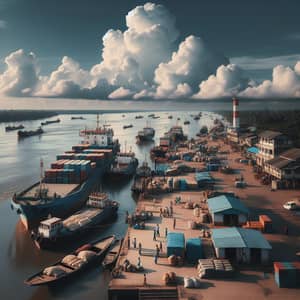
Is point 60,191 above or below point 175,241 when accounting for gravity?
above

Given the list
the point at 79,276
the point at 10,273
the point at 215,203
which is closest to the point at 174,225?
the point at 215,203

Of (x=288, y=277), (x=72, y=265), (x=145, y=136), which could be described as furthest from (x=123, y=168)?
(x=145, y=136)

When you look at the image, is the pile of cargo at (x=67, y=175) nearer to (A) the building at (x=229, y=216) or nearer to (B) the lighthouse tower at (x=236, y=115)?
(A) the building at (x=229, y=216)

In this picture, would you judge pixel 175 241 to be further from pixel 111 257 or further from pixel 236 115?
pixel 236 115

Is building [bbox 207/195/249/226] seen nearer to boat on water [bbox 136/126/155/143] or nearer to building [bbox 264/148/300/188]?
building [bbox 264/148/300/188]

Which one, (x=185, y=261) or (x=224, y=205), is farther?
(x=224, y=205)

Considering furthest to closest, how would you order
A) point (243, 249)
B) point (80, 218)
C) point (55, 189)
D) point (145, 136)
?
point (145, 136)
point (55, 189)
point (80, 218)
point (243, 249)
